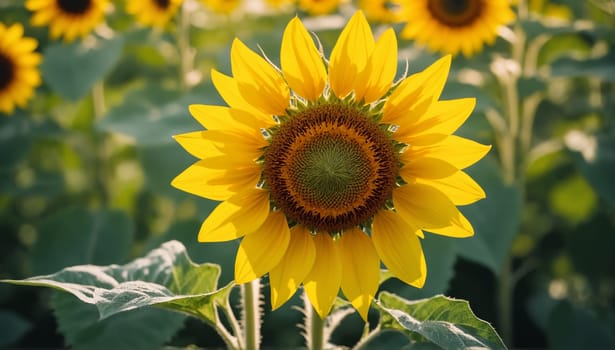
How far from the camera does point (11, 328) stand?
2.09 meters

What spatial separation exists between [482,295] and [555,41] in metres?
1.32

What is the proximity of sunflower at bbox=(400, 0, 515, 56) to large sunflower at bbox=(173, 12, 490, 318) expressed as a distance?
1.33 meters

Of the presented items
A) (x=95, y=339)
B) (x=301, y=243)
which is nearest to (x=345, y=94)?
(x=301, y=243)

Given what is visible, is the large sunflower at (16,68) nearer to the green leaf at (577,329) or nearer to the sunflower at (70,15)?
the sunflower at (70,15)

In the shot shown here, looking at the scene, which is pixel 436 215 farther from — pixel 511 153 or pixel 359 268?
pixel 511 153

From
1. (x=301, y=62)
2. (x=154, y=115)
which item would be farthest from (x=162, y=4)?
(x=301, y=62)

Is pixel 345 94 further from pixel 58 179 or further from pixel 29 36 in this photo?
pixel 29 36

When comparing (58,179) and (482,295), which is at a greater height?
(58,179)

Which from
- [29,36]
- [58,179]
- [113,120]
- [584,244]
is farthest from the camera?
[29,36]

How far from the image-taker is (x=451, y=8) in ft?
8.10

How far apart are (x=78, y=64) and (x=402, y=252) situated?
1.52m

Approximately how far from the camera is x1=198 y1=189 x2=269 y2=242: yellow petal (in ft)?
3.67

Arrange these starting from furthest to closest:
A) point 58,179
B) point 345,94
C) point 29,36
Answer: point 29,36, point 58,179, point 345,94

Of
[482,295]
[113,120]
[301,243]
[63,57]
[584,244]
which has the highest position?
[63,57]
